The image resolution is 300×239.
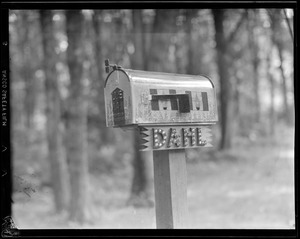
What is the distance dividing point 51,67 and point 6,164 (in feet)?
12.6

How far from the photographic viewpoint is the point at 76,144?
625 centimetres

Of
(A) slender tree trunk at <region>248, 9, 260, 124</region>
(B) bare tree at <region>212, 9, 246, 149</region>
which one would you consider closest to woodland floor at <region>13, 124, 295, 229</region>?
(B) bare tree at <region>212, 9, 246, 149</region>

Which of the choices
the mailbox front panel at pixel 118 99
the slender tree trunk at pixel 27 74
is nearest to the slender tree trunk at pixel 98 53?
the slender tree trunk at pixel 27 74

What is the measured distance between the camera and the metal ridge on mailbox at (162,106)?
2.96m

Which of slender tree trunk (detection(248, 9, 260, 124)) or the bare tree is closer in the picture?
slender tree trunk (detection(248, 9, 260, 124))

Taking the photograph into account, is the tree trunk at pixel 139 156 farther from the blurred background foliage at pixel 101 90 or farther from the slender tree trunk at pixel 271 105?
the slender tree trunk at pixel 271 105

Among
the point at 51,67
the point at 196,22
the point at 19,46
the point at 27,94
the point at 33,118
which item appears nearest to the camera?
the point at 51,67

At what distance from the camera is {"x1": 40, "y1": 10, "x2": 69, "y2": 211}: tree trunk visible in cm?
675

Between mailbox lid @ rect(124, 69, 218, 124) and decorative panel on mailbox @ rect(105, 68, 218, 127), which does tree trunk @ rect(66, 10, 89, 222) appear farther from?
mailbox lid @ rect(124, 69, 218, 124)

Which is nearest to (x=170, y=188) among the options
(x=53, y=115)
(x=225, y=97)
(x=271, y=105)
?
(x=53, y=115)

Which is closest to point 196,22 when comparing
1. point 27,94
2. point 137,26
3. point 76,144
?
point 137,26

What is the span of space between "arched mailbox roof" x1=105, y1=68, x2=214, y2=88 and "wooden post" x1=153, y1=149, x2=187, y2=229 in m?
0.54

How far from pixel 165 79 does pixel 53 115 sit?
4253 millimetres

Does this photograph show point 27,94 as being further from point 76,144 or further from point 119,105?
point 119,105
